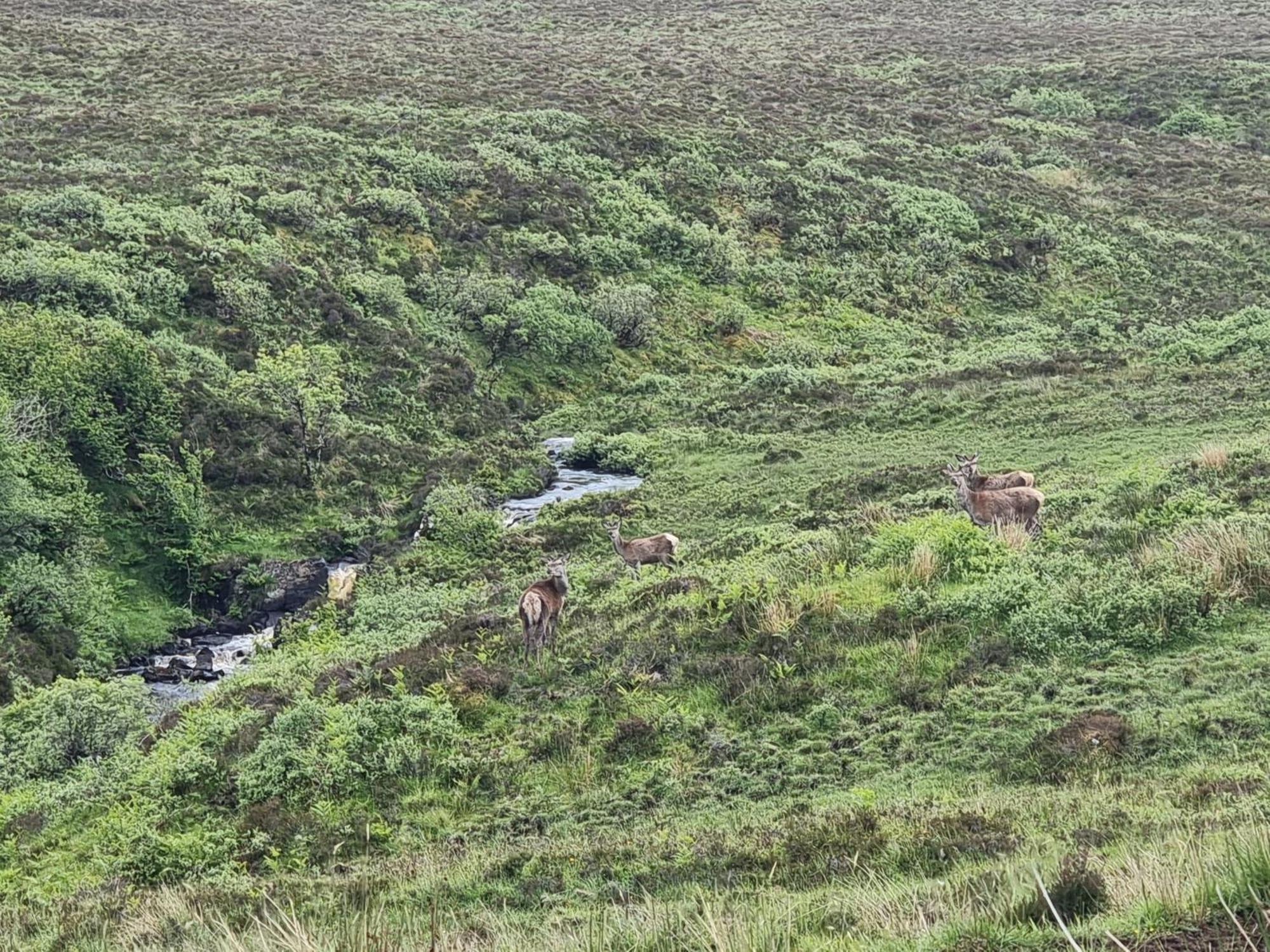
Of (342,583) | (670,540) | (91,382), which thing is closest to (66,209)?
(91,382)

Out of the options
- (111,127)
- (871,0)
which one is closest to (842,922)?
(111,127)

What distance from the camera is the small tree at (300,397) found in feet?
90.4

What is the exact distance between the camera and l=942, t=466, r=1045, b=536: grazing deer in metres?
16.0

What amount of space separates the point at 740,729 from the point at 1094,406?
19.0 m

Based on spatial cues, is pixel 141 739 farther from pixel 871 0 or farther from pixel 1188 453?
pixel 871 0

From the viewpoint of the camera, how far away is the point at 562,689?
13836mm

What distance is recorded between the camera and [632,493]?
86.6 feet

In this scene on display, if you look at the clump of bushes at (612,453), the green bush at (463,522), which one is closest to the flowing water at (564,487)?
the clump of bushes at (612,453)

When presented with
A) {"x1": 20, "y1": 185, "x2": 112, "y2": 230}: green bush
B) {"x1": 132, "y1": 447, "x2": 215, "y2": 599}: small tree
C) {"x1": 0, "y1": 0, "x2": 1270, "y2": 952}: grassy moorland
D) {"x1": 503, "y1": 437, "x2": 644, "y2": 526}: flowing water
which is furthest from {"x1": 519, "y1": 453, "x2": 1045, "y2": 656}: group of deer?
{"x1": 20, "y1": 185, "x2": 112, "y2": 230}: green bush

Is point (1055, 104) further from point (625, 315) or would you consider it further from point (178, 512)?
point (178, 512)

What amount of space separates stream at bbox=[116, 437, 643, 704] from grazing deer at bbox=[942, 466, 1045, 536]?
1137 centimetres

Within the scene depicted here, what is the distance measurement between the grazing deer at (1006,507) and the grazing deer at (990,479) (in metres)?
1.51

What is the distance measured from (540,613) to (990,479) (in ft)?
25.8

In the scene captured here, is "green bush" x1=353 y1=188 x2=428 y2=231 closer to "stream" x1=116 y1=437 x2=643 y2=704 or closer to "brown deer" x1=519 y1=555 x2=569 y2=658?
"stream" x1=116 y1=437 x2=643 y2=704
